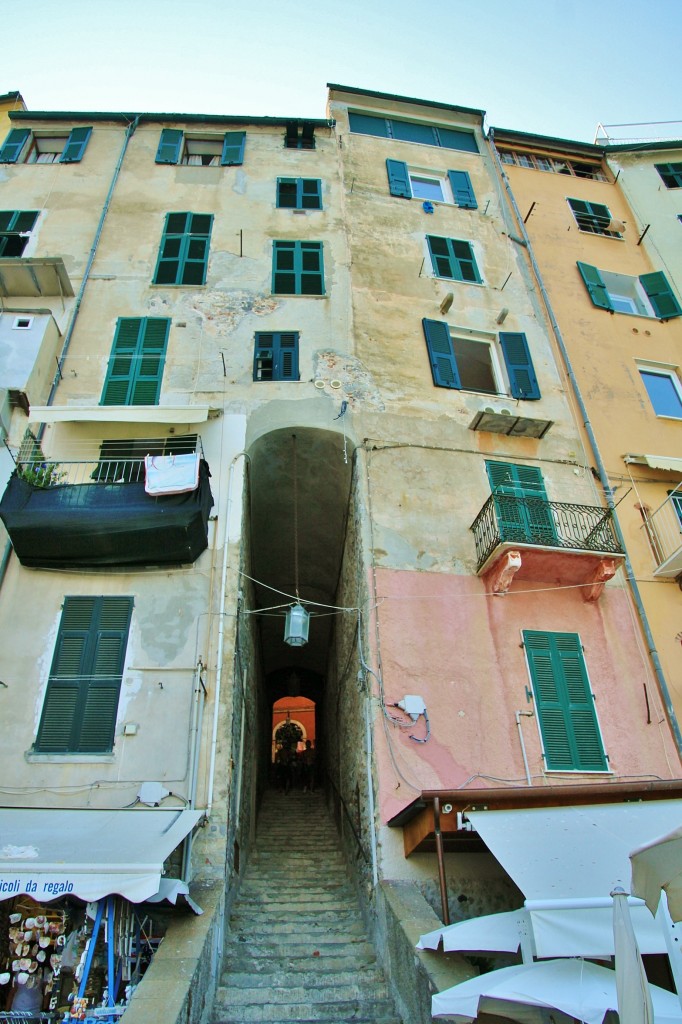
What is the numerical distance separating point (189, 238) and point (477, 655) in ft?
38.6

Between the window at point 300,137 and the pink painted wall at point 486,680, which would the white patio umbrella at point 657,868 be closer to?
the pink painted wall at point 486,680

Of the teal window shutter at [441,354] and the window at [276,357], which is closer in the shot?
the window at [276,357]

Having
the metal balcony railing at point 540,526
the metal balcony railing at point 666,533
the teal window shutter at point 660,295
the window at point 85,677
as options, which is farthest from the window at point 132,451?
the teal window shutter at point 660,295

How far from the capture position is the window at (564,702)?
9195 mm

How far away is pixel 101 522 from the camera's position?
9.66 meters

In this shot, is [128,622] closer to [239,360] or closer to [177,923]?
[177,923]

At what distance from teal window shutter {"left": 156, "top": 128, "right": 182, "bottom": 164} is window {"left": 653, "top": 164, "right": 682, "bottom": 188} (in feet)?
49.2

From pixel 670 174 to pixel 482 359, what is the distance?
11.5m

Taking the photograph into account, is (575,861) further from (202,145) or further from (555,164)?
(555,164)

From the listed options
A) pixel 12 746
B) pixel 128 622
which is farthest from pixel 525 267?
pixel 12 746

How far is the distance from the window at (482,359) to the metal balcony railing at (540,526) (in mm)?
3263

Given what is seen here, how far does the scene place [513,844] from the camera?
6648 millimetres

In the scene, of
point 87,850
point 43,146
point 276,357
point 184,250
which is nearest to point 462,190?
point 184,250

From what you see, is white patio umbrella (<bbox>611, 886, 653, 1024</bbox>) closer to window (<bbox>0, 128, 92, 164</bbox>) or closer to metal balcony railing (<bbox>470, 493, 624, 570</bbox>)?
metal balcony railing (<bbox>470, 493, 624, 570</bbox>)
